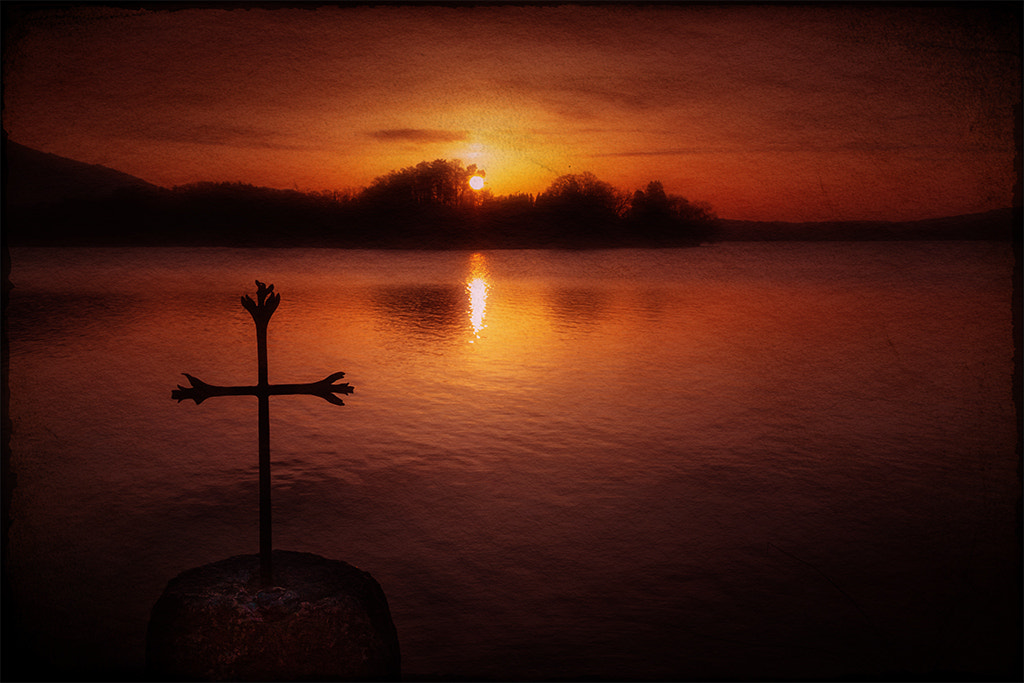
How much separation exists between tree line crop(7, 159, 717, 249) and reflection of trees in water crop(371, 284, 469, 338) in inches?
239

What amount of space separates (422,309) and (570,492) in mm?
15032

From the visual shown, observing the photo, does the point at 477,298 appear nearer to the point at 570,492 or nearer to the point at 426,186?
the point at 426,186

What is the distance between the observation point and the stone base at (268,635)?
268 cm

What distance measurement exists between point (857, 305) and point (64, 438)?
18.1 meters

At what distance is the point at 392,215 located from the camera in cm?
802

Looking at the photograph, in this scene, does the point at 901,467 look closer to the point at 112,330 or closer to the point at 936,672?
the point at 936,672

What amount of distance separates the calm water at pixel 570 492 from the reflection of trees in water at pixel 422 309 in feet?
5.99

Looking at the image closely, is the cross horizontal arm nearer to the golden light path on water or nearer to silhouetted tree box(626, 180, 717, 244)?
silhouetted tree box(626, 180, 717, 244)

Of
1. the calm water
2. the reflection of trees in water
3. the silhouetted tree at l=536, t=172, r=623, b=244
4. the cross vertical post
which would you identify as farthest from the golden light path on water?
the cross vertical post

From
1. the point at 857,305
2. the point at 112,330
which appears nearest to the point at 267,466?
the point at 112,330

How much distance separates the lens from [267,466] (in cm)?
285

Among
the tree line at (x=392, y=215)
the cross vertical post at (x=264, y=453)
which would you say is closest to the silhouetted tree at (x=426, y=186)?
the tree line at (x=392, y=215)

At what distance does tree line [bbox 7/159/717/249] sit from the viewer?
26.3 feet

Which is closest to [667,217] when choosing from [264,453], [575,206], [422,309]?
[575,206]
